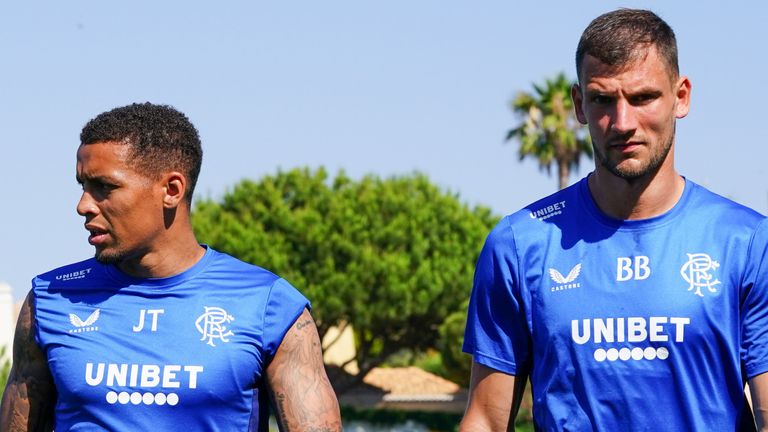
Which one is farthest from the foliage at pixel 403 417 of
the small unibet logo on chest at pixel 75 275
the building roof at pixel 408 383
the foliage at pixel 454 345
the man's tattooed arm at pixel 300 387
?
the man's tattooed arm at pixel 300 387

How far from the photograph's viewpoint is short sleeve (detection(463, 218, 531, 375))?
18.0 ft

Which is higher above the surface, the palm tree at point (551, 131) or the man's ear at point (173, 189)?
the palm tree at point (551, 131)

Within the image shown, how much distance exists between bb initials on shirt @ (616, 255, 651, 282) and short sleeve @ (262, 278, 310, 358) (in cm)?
141

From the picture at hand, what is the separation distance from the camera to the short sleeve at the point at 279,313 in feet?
19.7

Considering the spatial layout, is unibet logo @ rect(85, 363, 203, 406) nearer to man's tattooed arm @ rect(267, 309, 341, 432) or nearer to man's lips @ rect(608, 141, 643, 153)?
man's tattooed arm @ rect(267, 309, 341, 432)

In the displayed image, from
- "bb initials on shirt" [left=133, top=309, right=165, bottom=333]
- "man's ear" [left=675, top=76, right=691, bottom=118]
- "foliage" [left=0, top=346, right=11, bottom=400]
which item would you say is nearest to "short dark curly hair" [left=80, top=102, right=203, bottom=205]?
"bb initials on shirt" [left=133, top=309, right=165, bottom=333]

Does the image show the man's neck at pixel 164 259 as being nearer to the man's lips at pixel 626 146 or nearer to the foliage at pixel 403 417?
the man's lips at pixel 626 146

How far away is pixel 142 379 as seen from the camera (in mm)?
5863

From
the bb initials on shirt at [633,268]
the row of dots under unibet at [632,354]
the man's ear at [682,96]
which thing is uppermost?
the man's ear at [682,96]

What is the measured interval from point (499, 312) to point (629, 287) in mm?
513

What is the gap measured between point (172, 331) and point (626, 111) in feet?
6.85

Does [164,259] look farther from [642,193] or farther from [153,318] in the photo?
[642,193]

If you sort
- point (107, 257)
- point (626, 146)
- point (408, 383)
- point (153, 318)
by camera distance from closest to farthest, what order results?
1. point (626, 146)
2. point (107, 257)
3. point (153, 318)
4. point (408, 383)

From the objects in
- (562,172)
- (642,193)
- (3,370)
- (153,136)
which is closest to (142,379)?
(153,136)
